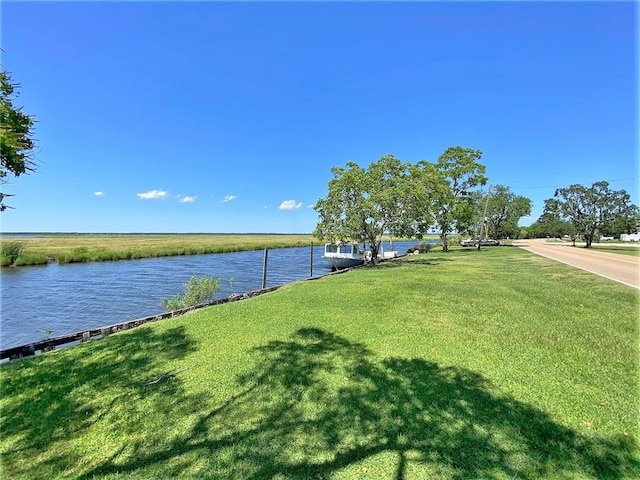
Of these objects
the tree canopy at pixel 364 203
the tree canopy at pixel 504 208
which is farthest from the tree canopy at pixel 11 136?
the tree canopy at pixel 504 208

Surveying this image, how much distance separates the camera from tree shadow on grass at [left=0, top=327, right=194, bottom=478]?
3061 mm

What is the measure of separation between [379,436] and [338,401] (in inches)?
28.3

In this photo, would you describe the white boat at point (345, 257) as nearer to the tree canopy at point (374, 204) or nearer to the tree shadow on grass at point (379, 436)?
the tree canopy at point (374, 204)

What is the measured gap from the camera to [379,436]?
3.05 meters

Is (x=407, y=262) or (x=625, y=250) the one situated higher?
(x=625, y=250)

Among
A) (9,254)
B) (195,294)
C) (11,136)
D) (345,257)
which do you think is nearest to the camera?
(11,136)

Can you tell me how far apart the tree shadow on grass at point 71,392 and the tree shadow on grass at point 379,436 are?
55 cm

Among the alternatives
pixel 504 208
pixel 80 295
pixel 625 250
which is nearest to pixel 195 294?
pixel 80 295

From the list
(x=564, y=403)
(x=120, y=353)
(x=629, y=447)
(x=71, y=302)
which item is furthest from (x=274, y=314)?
(x=71, y=302)

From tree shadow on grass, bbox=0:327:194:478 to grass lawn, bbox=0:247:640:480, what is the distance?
0.02 m

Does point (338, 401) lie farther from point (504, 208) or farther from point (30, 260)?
point (504, 208)

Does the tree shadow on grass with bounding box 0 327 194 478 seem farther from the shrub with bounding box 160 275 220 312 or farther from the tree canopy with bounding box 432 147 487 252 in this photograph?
the tree canopy with bounding box 432 147 487 252

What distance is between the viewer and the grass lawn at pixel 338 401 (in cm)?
276

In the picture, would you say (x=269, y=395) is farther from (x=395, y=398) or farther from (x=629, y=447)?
(x=629, y=447)
